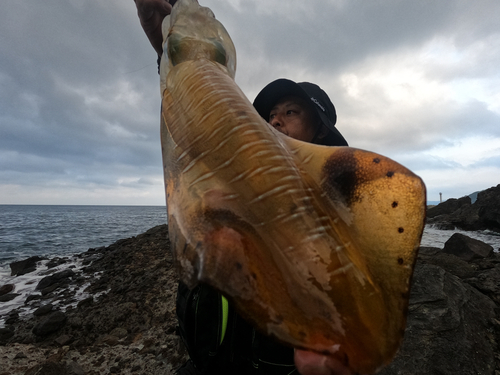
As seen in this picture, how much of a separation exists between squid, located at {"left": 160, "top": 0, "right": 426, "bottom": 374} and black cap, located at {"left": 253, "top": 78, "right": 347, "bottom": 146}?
1625 millimetres

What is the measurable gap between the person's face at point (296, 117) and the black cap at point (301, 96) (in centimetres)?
8

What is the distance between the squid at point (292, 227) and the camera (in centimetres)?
90

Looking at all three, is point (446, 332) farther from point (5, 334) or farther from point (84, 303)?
point (5, 334)

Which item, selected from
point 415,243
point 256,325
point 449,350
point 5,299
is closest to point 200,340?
point 256,325

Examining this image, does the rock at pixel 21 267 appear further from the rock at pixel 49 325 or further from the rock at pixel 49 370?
the rock at pixel 49 370

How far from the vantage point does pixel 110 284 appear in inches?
387

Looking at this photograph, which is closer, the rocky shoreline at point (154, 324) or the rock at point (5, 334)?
the rocky shoreline at point (154, 324)

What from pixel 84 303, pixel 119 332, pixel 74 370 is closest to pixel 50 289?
pixel 84 303

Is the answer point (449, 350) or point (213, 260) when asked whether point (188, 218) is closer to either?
point (213, 260)

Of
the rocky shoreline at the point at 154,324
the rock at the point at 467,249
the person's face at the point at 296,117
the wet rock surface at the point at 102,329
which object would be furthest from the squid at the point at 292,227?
the rock at the point at 467,249

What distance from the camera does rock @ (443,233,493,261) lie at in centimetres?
809

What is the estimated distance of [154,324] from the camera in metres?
6.24

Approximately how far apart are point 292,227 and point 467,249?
10.2 metres

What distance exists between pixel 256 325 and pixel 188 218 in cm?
46
